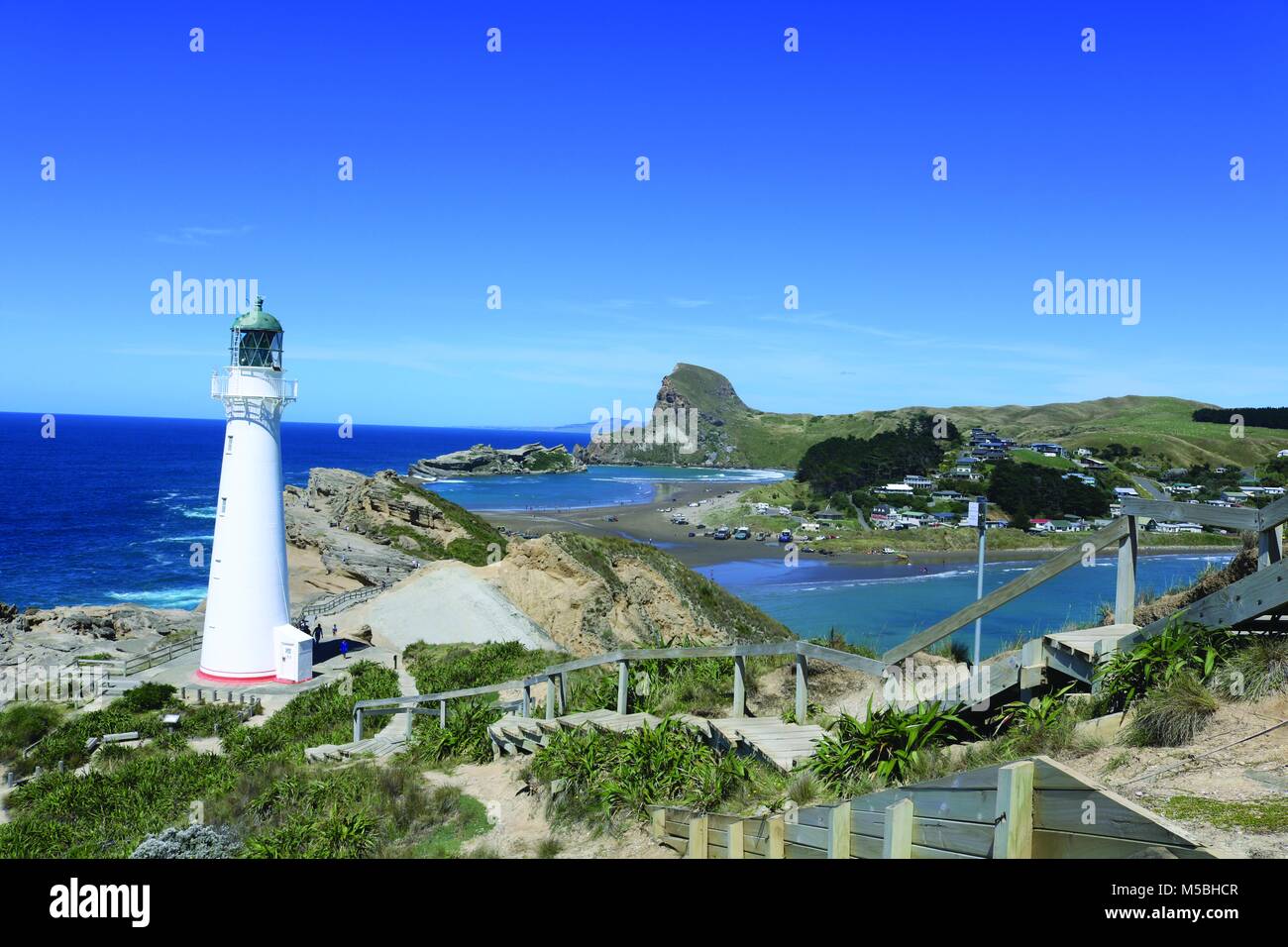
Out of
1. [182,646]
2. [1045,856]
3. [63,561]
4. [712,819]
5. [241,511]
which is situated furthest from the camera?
[63,561]

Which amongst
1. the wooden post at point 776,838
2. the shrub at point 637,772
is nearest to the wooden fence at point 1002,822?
the wooden post at point 776,838

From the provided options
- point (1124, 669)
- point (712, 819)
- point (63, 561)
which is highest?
point (1124, 669)

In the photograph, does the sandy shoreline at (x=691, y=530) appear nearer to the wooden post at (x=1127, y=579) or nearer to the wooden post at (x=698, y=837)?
the wooden post at (x=1127, y=579)

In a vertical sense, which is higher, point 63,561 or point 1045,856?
point 1045,856

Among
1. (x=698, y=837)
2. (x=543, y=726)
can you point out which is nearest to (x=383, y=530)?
(x=543, y=726)
